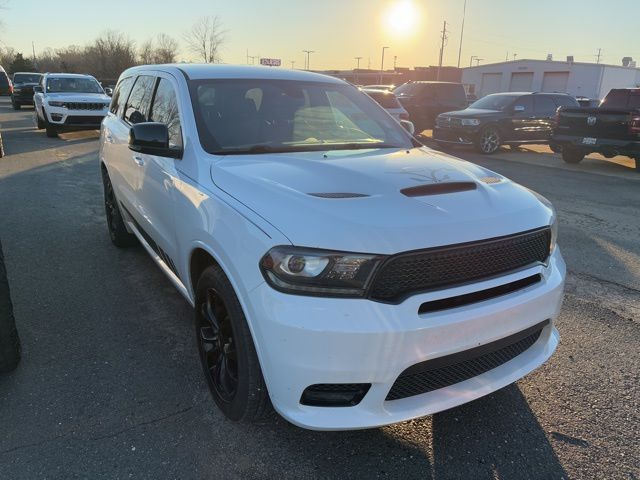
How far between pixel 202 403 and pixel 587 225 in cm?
589

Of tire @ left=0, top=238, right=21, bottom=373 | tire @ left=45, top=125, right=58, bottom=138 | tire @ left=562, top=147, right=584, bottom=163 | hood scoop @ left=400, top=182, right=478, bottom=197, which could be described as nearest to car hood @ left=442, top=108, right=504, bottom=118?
tire @ left=562, top=147, right=584, bottom=163

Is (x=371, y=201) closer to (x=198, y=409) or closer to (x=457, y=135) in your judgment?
(x=198, y=409)

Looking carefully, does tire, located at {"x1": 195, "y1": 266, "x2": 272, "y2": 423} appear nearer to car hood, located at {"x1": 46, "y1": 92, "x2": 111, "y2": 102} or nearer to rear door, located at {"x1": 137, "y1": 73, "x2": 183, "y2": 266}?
rear door, located at {"x1": 137, "y1": 73, "x2": 183, "y2": 266}

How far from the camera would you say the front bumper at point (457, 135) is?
14.0 metres

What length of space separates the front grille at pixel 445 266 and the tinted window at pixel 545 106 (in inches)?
546

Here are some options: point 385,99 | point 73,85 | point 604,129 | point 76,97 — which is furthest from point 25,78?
point 604,129

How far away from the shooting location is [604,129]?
11.7 metres

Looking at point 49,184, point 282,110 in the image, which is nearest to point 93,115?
point 49,184

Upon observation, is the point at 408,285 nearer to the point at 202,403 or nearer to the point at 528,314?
the point at 528,314

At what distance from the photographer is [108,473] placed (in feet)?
7.52

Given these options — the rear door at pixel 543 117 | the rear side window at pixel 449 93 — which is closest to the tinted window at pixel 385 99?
the rear door at pixel 543 117

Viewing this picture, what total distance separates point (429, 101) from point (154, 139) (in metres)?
16.6

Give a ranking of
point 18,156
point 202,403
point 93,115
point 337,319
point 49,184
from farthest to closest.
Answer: point 93,115, point 18,156, point 49,184, point 202,403, point 337,319

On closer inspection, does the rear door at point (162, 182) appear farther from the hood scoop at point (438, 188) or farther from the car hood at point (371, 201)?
the hood scoop at point (438, 188)
